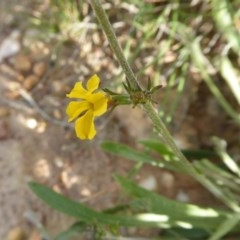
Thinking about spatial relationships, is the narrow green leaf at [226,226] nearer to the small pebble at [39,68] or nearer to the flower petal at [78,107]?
the flower petal at [78,107]

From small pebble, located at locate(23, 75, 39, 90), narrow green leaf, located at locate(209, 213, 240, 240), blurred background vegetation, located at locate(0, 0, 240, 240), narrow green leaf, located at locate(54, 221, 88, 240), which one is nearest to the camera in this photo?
narrow green leaf, located at locate(209, 213, 240, 240)

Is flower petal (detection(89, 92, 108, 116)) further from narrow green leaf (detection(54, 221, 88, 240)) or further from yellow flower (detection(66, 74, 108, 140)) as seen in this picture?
narrow green leaf (detection(54, 221, 88, 240))

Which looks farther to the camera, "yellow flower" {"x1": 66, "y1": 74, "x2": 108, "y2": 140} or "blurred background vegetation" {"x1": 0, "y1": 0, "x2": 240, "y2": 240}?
"blurred background vegetation" {"x1": 0, "y1": 0, "x2": 240, "y2": 240}

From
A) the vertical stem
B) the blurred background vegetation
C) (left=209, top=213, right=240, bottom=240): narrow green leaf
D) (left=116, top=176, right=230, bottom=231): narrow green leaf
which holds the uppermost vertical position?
the vertical stem

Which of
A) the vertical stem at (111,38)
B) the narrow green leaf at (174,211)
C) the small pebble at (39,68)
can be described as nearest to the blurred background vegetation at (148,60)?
the small pebble at (39,68)

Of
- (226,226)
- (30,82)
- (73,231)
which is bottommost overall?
(226,226)

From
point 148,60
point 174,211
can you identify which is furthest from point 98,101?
point 148,60

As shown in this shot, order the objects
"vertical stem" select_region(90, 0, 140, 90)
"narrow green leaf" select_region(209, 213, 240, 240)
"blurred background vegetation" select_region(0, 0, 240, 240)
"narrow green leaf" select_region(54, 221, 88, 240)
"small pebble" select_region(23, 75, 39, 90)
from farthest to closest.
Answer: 1. "small pebble" select_region(23, 75, 39, 90)
2. "blurred background vegetation" select_region(0, 0, 240, 240)
3. "narrow green leaf" select_region(54, 221, 88, 240)
4. "narrow green leaf" select_region(209, 213, 240, 240)
5. "vertical stem" select_region(90, 0, 140, 90)

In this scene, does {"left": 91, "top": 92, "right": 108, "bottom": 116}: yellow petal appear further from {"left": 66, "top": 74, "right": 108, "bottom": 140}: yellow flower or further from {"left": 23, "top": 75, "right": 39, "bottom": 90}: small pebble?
{"left": 23, "top": 75, "right": 39, "bottom": 90}: small pebble

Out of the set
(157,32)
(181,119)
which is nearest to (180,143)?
(181,119)

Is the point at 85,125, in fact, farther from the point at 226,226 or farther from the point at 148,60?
the point at 148,60

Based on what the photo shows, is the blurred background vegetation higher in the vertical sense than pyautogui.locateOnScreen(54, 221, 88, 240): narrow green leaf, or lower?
higher

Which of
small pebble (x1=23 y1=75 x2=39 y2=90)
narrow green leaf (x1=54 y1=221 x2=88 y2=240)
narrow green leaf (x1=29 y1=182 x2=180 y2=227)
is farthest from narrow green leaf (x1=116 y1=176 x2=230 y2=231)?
small pebble (x1=23 y1=75 x2=39 y2=90)
